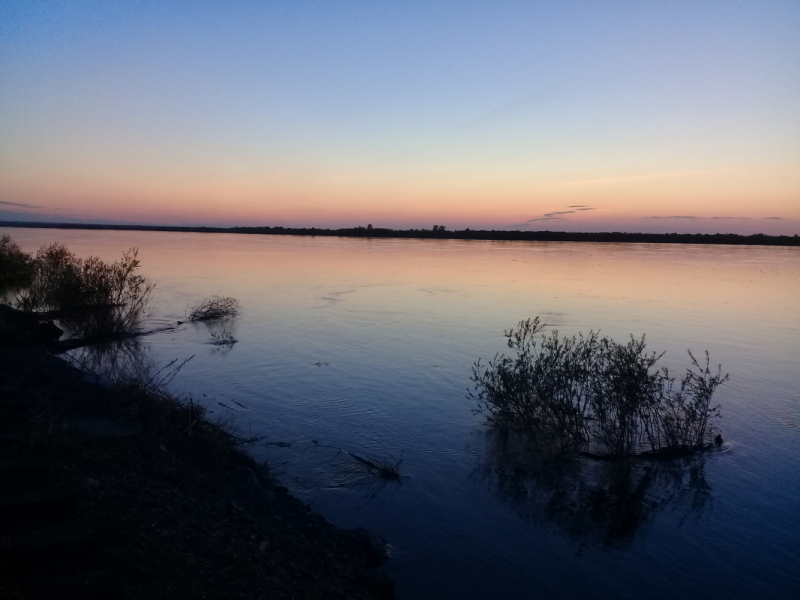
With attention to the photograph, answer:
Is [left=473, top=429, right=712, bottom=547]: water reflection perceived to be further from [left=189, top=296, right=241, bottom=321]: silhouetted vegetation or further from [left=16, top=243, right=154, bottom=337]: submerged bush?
[left=189, top=296, right=241, bottom=321]: silhouetted vegetation

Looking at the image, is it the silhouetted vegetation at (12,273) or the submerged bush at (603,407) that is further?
the silhouetted vegetation at (12,273)

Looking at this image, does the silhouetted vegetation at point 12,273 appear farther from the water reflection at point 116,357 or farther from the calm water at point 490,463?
the water reflection at point 116,357

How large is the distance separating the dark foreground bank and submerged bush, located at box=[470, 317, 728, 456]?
4911 millimetres

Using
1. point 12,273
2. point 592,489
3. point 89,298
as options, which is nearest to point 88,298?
point 89,298

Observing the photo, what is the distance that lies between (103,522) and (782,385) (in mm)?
15002

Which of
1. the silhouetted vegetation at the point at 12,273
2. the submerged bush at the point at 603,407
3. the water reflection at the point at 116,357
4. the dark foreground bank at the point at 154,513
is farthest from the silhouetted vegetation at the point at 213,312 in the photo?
the submerged bush at the point at 603,407

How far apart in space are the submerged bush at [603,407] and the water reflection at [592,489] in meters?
0.47

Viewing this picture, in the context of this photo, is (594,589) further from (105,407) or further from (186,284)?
(186,284)

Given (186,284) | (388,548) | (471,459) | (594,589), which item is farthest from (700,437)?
(186,284)

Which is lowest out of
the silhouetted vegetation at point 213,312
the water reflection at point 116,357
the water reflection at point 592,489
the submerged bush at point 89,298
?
the water reflection at point 592,489

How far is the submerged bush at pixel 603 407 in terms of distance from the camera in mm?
10086

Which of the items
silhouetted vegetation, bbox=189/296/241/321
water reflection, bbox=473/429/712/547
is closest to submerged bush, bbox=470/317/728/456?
water reflection, bbox=473/429/712/547

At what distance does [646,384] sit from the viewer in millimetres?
10086

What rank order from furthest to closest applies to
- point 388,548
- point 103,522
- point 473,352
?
1. point 473,352
2. point 388,548
3. point 103,522
